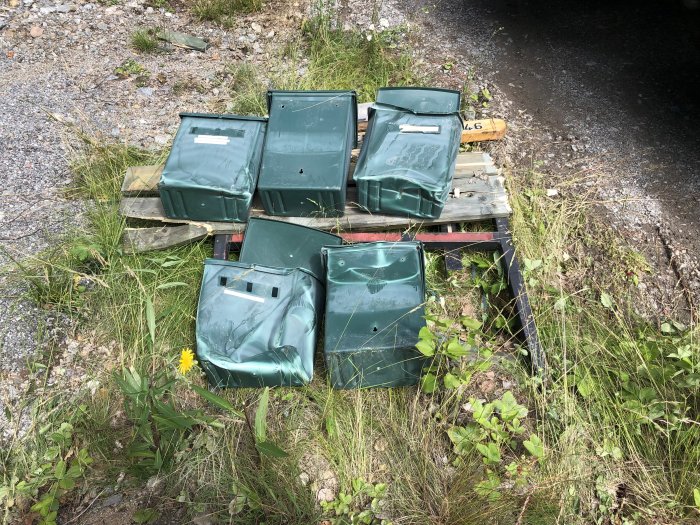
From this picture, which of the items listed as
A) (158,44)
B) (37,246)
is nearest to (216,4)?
(158,44)

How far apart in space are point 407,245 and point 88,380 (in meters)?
1.71

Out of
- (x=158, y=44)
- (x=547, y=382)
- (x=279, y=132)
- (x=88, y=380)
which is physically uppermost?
(x=279, y=132)

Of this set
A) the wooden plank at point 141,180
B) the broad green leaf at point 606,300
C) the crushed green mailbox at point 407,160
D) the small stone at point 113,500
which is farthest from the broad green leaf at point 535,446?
the wooden plank at point 141,180

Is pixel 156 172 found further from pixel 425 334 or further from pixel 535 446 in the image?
pixel 535 446

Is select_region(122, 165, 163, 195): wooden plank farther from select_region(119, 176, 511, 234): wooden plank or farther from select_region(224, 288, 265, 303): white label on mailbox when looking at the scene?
select_region(224, 288, 265, 303): white label on mailbox

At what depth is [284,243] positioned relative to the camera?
294 centimetres

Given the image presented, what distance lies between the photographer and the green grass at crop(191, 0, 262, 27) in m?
4.98

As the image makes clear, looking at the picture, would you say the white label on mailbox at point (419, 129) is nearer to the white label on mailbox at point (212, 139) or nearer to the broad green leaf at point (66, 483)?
the white label on mailbox at point (212, 139)

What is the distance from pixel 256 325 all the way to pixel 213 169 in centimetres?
93

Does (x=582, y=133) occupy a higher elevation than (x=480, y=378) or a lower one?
higher

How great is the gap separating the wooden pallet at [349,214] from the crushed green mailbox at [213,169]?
0.29 feet

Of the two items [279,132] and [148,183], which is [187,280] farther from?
[279,132]

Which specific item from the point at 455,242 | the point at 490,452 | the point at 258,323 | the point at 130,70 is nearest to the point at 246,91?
the point at 130,70

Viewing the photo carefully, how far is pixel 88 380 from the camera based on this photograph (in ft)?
8.86
